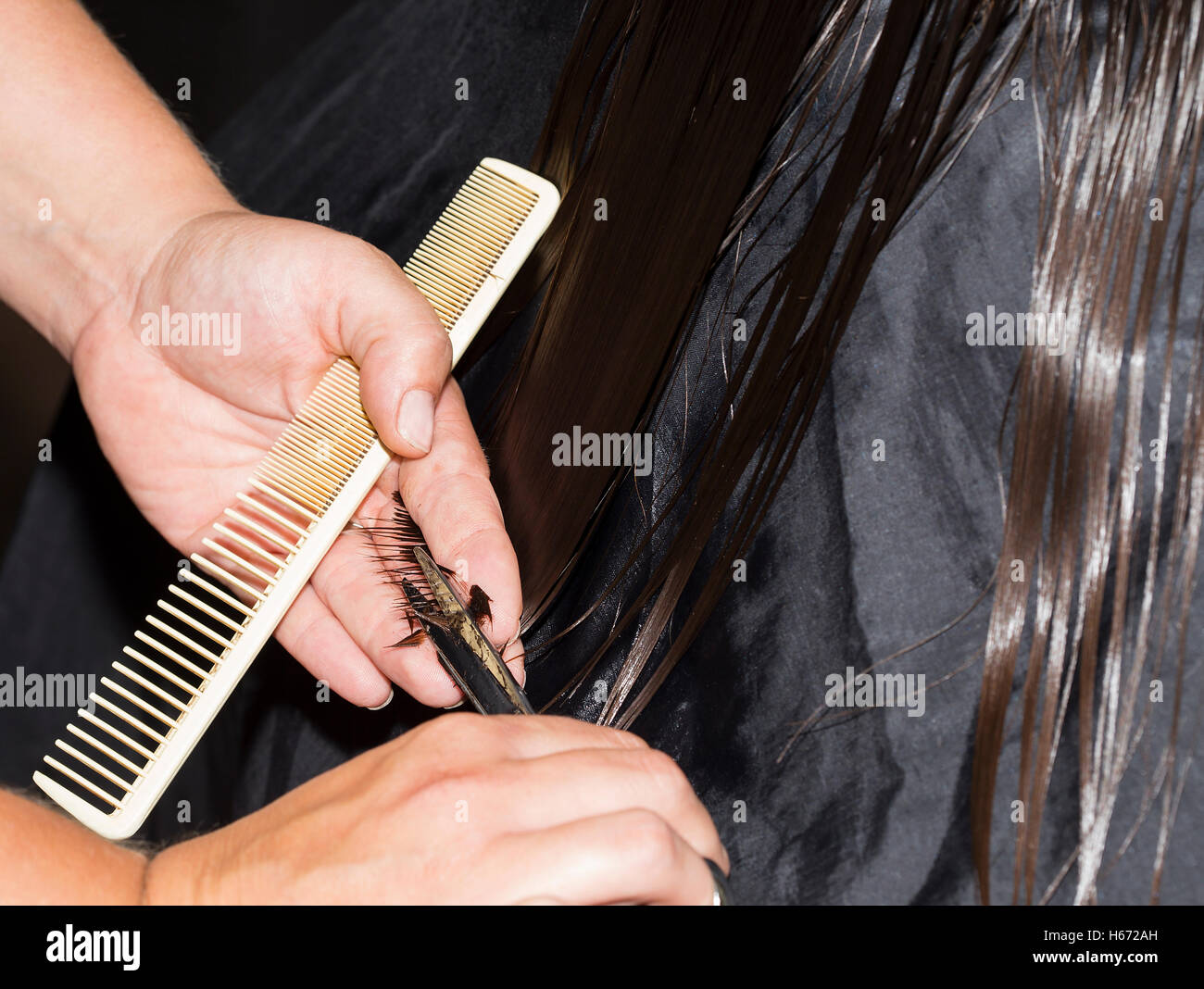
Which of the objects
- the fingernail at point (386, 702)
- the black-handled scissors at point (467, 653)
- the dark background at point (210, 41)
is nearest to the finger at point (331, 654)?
the fingernail at point (386, 702)

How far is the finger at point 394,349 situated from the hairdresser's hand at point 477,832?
29 cm

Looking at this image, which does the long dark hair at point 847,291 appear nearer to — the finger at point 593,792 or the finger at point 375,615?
the finger at point 375,615

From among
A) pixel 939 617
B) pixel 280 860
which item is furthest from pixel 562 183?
pixel 280 860

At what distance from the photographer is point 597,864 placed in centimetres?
52

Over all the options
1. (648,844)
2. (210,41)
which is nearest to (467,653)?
(648,844)

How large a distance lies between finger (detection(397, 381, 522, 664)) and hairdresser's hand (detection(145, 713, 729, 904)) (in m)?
0.21

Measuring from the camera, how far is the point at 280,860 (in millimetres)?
573

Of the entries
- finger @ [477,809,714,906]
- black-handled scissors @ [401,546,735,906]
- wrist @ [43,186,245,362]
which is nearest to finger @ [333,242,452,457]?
black-handled scissors @ [401,546,735,906]

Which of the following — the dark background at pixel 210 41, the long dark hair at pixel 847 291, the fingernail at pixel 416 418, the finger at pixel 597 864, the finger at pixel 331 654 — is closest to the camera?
the finger at pixel 597 864

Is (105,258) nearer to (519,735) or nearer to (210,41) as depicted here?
(519,735)

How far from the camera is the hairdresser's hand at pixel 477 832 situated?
523 mm

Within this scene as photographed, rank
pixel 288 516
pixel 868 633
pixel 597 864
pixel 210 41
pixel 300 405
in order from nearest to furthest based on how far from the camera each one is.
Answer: pixel 597 864 → pixel 868 633 → pixel 288 516 → pixel 300 405 → pixel 210 41

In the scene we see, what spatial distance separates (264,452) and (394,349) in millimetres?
270
